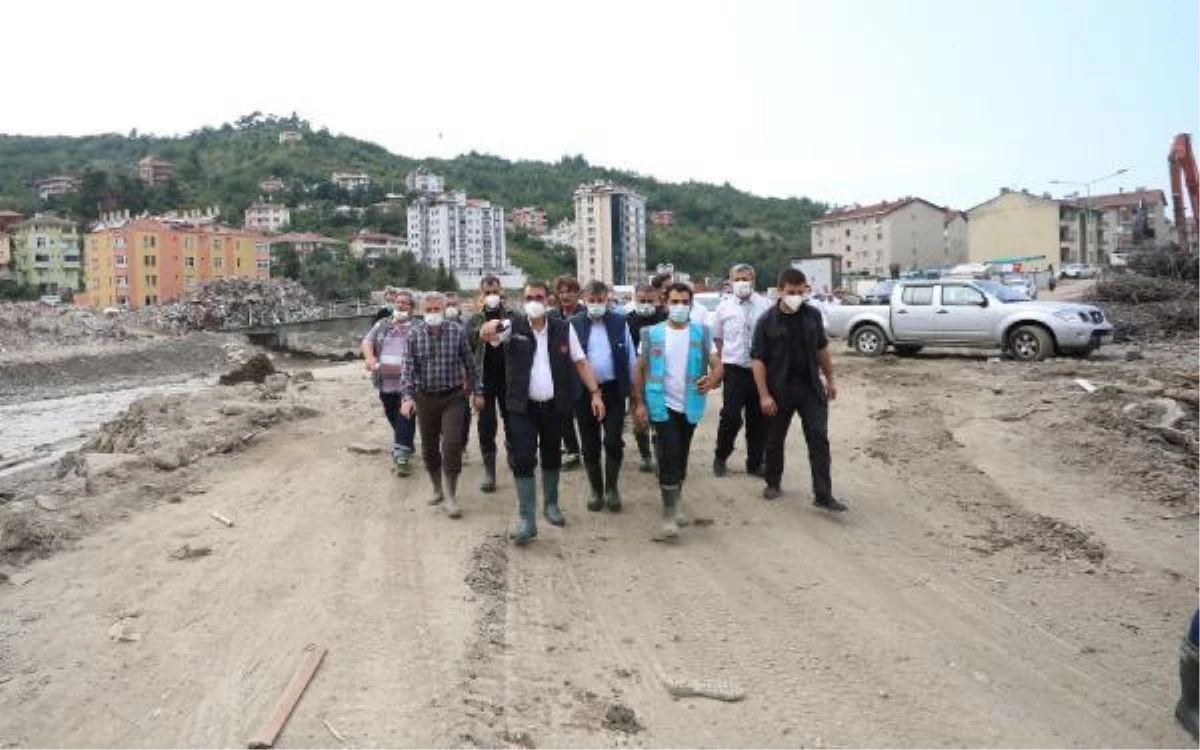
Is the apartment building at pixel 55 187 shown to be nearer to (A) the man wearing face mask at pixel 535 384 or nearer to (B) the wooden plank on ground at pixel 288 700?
(A) the man wearing face mask at pixel 535 384

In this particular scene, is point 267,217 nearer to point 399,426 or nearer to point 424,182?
point 424,182

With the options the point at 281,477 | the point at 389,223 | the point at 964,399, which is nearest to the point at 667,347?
the point at 281,477

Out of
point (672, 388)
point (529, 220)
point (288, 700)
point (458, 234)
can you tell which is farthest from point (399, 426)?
point (529, 220)

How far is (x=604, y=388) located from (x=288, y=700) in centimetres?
371

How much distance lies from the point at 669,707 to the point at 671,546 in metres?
2.22

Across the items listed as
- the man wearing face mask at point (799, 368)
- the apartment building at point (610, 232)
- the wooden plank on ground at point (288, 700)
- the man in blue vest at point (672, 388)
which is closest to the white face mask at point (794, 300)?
the man wearing face mask at point (799, 368)

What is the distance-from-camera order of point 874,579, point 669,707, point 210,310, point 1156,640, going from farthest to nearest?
point 210,310
point 874,579
point 1156,640
point 669,707

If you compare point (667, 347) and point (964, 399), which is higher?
point (667, 347)

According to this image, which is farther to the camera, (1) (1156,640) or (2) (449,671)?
(1) (1156,640)

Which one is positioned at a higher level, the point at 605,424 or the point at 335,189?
the point at 335,189

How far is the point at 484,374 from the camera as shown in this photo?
22.9ft

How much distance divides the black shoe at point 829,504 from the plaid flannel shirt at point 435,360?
9.12ft

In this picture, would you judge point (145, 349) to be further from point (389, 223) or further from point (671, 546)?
point (389, 223)

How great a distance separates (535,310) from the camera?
20.8 ft
